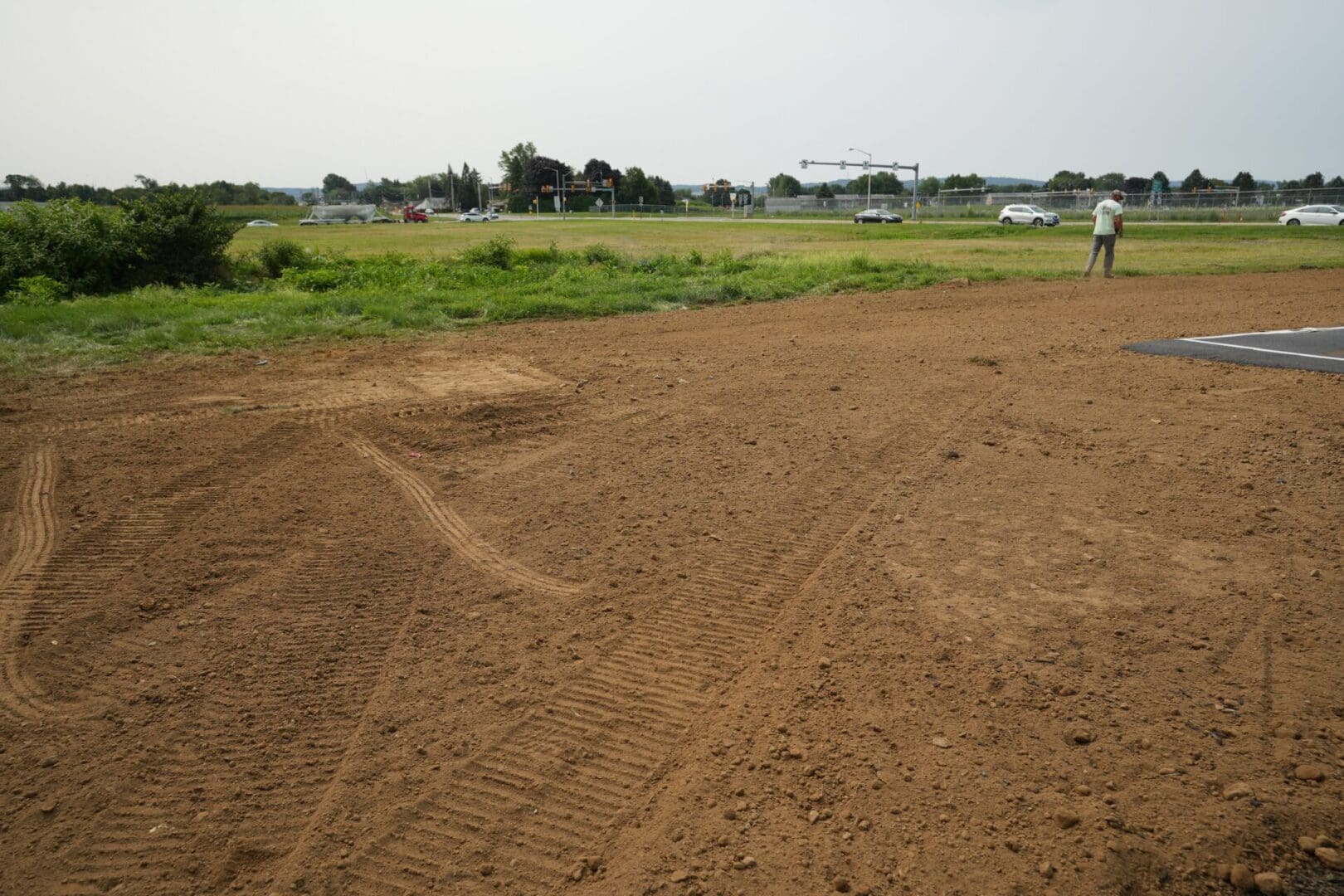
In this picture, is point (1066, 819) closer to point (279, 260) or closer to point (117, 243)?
point (117, 243)

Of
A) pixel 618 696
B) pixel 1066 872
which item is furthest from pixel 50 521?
pixel 1066 872

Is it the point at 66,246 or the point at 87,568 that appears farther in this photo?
the point at 66,246

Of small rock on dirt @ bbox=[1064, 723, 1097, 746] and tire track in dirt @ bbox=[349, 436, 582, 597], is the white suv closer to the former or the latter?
tire track in dirt @ bbox=[349, 436, 582, 597]

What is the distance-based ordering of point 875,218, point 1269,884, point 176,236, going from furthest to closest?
point 875,218
point 176,236
point 1269,884

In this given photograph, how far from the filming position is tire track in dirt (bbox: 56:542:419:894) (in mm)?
3117

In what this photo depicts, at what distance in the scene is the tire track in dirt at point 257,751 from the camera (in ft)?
10.2

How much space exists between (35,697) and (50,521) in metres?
2.32

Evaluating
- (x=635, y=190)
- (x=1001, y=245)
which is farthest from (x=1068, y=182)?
(x=1001, y=245)

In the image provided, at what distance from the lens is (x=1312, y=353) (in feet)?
32.4

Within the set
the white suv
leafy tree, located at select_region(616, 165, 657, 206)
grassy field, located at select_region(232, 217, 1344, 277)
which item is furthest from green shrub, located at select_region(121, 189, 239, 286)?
leafy tree, located at select_region(616, 165, 657, 206)

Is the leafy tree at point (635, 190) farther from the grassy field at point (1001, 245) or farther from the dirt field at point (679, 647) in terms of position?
the dirt field at point (679, 647)

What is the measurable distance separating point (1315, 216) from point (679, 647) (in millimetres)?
51064

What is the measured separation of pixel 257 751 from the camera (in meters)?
3.65

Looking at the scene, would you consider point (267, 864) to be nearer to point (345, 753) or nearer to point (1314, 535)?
point (345, 753)
